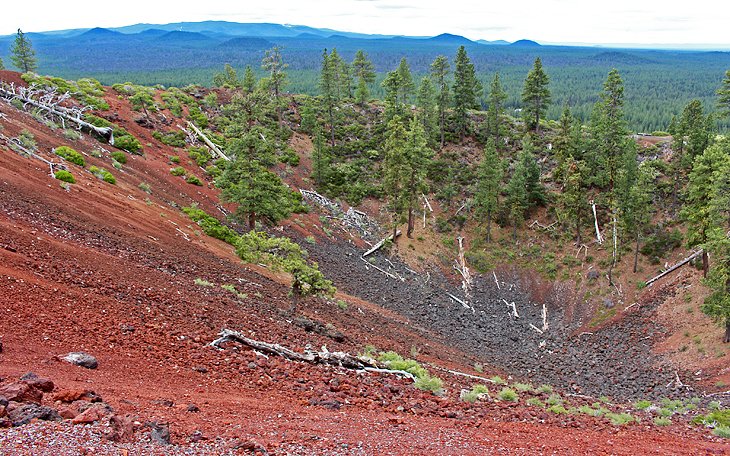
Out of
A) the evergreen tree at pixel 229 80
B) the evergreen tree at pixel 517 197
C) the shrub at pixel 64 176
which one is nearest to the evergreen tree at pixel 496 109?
the evergreen tree at pixel 517 197

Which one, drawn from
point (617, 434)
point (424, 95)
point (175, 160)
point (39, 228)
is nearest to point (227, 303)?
point (39, 228)

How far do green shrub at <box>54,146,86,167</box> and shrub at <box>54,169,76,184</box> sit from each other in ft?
14.5

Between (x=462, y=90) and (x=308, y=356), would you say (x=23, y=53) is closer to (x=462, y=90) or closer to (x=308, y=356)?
(x=462, y=90)

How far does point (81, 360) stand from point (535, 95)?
56391 millimetres

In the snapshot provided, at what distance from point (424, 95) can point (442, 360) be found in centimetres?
4226

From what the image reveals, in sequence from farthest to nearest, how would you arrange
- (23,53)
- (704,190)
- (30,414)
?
(23,53)
(704,190)
(30,414)

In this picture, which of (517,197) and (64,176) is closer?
(64,176)

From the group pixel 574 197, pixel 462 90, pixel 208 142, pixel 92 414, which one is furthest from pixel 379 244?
pixel 92 414

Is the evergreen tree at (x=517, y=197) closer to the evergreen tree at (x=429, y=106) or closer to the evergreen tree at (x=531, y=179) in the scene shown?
the evergreen tree at (x=531, y=179)

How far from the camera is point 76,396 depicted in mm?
7586

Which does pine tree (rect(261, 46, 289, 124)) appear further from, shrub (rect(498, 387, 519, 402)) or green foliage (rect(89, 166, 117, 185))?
shrub (rect(498, 387, 519, 402))

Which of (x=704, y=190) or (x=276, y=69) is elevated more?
(x=276, y=69)

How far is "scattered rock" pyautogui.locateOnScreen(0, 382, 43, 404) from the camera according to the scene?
692 centimetres

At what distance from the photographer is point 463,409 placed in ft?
39.9
